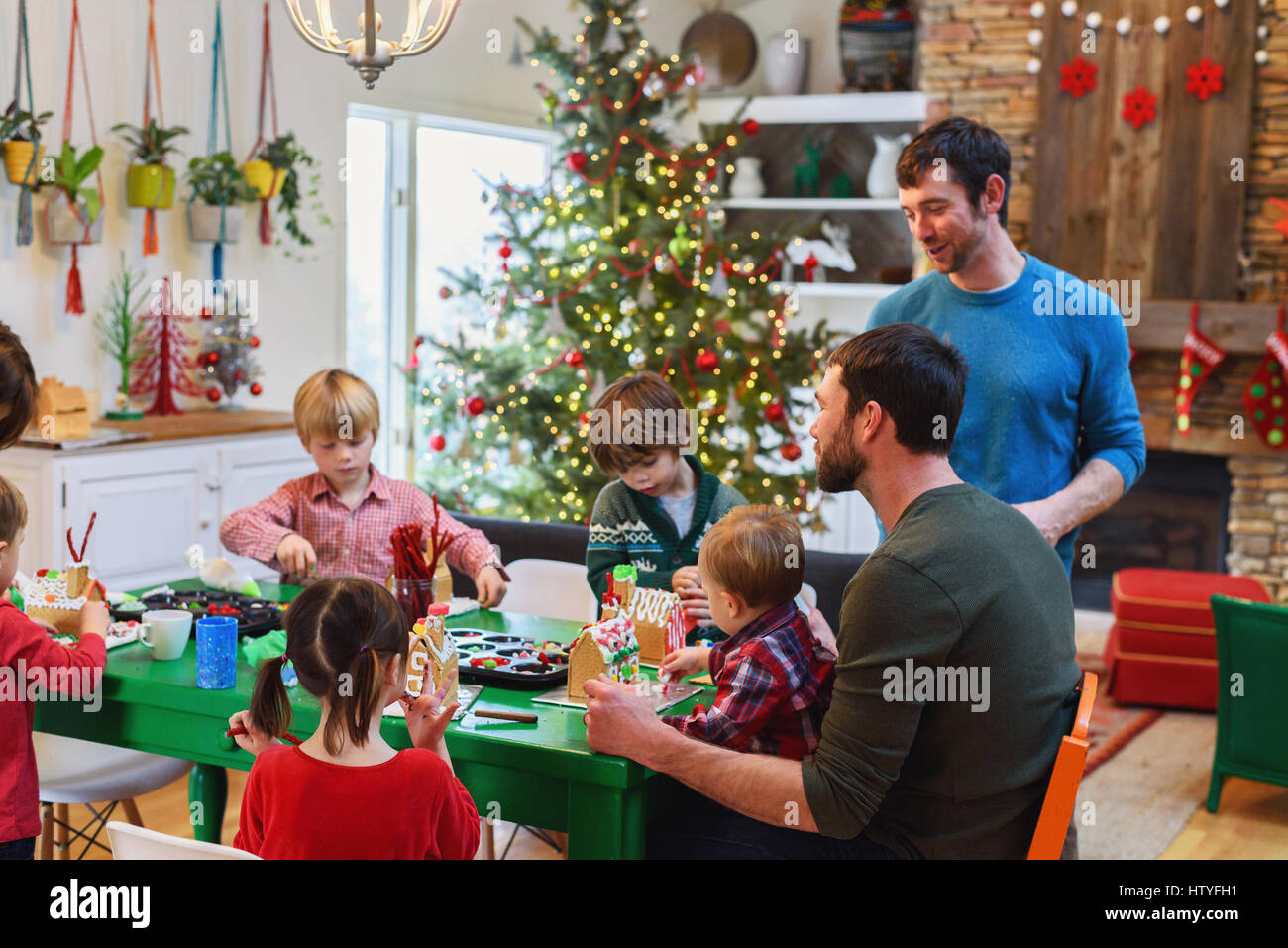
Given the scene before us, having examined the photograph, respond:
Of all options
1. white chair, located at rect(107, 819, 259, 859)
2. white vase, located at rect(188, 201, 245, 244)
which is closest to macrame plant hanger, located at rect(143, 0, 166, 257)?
white vase, located at rect(188, 201, 245, 244)

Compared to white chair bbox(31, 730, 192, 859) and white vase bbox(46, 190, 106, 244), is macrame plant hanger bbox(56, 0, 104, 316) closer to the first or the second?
white vase bbox(46, 190, 106, 244)

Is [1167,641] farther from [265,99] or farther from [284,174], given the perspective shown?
[265,99]

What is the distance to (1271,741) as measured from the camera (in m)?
3.67

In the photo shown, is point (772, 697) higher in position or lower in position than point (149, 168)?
lower

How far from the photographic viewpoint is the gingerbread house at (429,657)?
6.49 feet

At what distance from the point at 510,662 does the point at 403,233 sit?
3.85 metres

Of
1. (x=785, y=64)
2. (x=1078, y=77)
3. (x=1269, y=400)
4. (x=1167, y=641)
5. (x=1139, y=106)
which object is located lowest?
(x=1167, y=641)

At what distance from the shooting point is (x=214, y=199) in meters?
4.62

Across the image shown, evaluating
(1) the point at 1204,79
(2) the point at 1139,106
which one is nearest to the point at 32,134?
(2) the point at 1139,106

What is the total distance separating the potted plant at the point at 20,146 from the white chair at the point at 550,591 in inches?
79.8

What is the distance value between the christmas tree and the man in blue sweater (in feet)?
7.35

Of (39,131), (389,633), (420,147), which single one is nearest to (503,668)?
(389,633)

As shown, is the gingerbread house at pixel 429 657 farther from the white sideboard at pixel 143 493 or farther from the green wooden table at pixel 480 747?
the white sideboard at pixel 143 493

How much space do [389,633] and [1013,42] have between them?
5041mm
